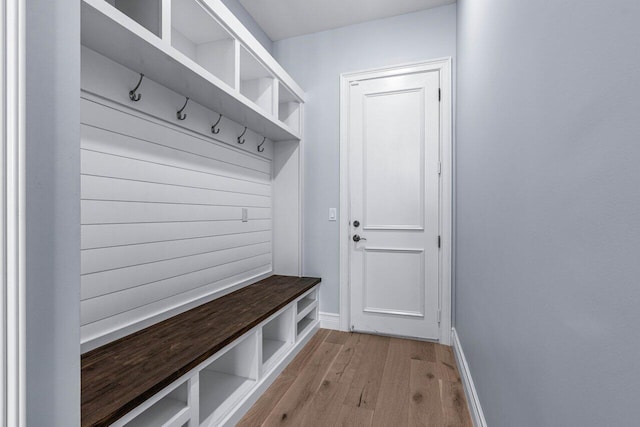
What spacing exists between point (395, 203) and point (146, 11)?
2068mm

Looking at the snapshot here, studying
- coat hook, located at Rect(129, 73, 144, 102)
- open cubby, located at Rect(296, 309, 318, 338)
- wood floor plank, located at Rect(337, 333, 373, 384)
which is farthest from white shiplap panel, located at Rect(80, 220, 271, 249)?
wood floor plank, located at Rect(337, 333, 373, 384)

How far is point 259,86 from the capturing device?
2354mm

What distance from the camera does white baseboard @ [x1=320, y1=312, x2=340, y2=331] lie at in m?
2.78

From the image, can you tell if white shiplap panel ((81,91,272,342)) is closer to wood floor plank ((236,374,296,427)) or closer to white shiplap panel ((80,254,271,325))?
white shiplap panel ((80,254,271,325))

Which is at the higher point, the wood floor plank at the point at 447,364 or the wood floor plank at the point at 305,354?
the wood floor plank at the point at 305,354

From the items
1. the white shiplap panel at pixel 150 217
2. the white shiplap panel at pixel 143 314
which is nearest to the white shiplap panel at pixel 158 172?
the white shiplap panel at pixel 150 217

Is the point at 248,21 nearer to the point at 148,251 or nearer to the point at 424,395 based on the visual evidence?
the point at 148,251

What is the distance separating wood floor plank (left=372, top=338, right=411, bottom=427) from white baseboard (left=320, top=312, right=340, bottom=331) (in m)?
0.52

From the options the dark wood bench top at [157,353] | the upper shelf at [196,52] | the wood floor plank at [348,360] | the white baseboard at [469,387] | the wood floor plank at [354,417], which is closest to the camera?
the dark wood bench top at [157,353]

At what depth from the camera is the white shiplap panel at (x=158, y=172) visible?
51.5 inches

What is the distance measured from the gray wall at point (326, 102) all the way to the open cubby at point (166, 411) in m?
1.67

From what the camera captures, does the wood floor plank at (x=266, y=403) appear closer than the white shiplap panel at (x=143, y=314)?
No

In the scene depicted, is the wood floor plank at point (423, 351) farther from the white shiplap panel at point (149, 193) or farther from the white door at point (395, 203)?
the white shiplap panel at point (149, 193)

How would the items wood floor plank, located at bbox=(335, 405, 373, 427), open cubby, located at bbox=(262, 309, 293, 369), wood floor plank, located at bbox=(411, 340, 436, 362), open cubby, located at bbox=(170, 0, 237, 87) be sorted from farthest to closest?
wood floor plank, located at bbox=(411, 340, 436, 362)
open cubby, located at bbox=(262, 309, 293, 369)
open cubby, located at bbox=(170, 0, 237, 87)
wood floor plank, located at bbox=(335, 405, 373, 427)
